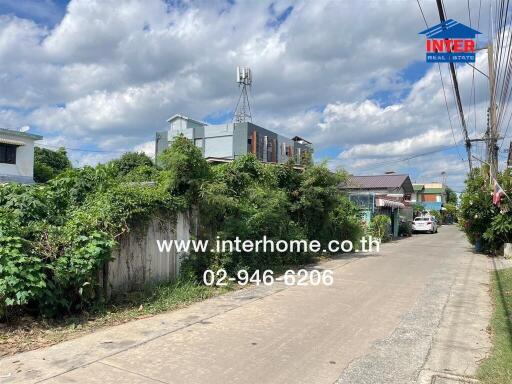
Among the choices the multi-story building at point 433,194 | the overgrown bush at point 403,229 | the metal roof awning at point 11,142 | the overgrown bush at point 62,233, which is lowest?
the overgrown bush at point 403,229

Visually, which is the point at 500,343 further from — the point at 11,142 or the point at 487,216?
the point at 11,142

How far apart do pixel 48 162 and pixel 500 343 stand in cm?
4304

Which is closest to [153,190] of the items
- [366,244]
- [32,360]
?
[32,360]

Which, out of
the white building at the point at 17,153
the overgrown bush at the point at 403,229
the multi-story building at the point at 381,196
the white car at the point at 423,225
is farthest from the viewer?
the white car at the point at 423,225

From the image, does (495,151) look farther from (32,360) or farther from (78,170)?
(32,360)

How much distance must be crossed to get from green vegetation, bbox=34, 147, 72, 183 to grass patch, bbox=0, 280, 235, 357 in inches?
1263

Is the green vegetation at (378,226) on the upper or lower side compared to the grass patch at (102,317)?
upper

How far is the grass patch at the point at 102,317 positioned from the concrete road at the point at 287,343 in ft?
0.93

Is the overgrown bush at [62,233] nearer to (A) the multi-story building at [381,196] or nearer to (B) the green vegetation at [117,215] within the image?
(B) the green vegetation at [117,215]

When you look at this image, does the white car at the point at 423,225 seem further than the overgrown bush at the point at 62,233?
Yes

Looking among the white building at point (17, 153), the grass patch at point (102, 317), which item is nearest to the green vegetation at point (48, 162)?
the white building at point (17, 153)

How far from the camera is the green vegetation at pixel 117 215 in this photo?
5.99 metres
